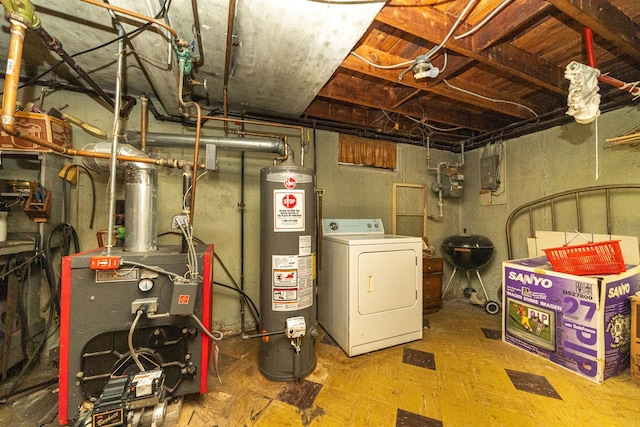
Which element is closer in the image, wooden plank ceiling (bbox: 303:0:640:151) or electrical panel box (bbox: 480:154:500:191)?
wooden plank ceiling (bbox: 303:0:640:151)

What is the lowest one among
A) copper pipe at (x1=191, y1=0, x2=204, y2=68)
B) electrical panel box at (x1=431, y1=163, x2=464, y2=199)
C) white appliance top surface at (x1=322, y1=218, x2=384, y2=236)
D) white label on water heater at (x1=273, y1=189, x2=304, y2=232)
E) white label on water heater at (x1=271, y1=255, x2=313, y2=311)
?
white label on water heater at (x1=271, y1=255, x2=313, y2=311)

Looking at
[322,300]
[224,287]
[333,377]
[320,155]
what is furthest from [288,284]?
[320,155]

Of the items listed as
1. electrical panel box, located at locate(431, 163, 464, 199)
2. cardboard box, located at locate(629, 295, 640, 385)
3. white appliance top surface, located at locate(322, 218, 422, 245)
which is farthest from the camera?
electrical panel box, located at locate(431, 163, 464, 199)

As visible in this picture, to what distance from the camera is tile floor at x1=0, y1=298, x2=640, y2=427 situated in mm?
1381

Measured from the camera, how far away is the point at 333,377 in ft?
5.76

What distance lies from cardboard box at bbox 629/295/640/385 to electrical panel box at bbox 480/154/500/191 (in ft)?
5.68

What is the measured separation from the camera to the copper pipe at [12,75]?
1.06 metres

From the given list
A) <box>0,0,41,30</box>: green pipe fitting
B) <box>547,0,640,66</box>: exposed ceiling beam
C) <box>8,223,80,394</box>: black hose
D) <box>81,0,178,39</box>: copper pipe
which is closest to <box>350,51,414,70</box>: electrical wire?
Result: <box>547,0,640,66</box>: exposed ceiling beam

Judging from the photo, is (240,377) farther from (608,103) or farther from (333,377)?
(608,103)

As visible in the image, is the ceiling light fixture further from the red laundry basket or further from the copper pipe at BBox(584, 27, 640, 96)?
the red laundry basket

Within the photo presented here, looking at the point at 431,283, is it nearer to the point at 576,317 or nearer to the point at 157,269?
the point at 576,317

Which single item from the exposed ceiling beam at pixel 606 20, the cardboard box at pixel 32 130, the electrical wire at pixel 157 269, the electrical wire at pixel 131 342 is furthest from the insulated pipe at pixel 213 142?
the exposed ceiling beam at pixel 606 20

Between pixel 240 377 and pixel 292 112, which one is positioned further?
pixel 292 112

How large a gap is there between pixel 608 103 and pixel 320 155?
2.71m
